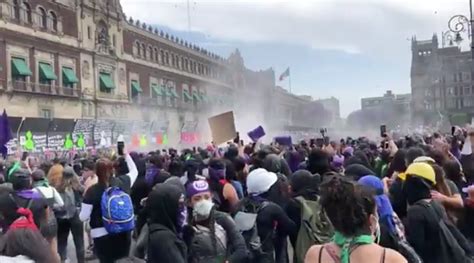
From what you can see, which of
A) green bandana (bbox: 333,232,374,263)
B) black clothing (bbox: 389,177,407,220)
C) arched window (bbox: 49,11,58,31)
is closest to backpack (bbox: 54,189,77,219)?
black clothing (bbox: 389,177,407,220)

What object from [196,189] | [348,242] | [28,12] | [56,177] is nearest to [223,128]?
[56,177]

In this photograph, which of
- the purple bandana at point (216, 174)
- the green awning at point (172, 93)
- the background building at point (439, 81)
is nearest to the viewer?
the purple bandana at point (216, 174)

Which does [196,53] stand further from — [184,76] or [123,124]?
[123,124]

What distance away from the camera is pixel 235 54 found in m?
74.4

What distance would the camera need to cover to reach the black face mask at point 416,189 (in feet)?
12.5

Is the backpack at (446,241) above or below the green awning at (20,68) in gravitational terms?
below

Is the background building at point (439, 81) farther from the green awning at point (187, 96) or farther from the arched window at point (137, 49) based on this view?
the arched window at point (137, 49)

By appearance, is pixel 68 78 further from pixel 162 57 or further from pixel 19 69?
pixel 162 57

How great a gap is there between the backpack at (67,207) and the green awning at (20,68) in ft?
90.2

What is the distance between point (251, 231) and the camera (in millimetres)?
4754

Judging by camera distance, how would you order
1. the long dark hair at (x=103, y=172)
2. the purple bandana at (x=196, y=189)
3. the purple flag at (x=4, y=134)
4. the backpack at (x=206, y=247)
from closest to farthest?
the backpack at (x=206, y=247), the purple bandana at (x=196, y=189), the long dark hair at (x=103, y=172), the purple flag at (x=4, y=134)

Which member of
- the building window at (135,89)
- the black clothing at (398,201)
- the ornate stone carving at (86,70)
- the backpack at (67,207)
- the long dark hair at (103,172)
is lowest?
the backpack at (67,207)

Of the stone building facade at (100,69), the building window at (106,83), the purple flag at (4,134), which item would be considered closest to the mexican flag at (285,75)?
the stone building facade at (100,69)

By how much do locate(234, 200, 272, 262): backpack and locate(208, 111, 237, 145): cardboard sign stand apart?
802cm
